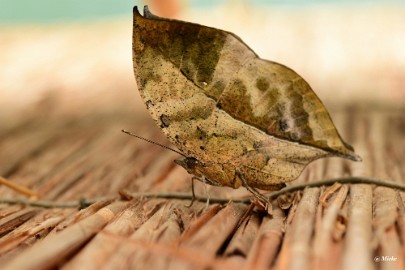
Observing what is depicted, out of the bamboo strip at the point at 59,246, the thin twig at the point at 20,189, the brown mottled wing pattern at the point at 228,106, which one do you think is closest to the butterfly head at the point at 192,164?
the brown mottled wing pattern at the point at 228,106

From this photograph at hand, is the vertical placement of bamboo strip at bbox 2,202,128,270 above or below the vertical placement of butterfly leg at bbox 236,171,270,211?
below

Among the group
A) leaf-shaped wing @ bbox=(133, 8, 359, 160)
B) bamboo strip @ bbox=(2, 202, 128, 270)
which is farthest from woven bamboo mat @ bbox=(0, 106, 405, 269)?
leaf-shaped wing @ bbox=(133, 8, 359, 160)

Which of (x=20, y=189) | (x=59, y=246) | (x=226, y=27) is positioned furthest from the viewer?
(x=226, y=27)

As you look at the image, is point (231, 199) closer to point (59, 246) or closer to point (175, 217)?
point (175, 217)

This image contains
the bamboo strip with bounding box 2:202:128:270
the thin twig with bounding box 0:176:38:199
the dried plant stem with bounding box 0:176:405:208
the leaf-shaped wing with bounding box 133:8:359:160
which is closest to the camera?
the bamboo strip with bounding box 2:202:128:270

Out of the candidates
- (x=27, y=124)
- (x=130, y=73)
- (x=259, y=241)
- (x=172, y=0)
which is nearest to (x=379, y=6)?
(x=172, y=0)

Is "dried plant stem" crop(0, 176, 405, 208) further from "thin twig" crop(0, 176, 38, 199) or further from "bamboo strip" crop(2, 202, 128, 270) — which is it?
"bamboo strip" crop(2, 202, 128, 270)

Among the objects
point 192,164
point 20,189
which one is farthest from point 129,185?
point 192,164

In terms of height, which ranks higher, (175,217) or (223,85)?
(223,85)
